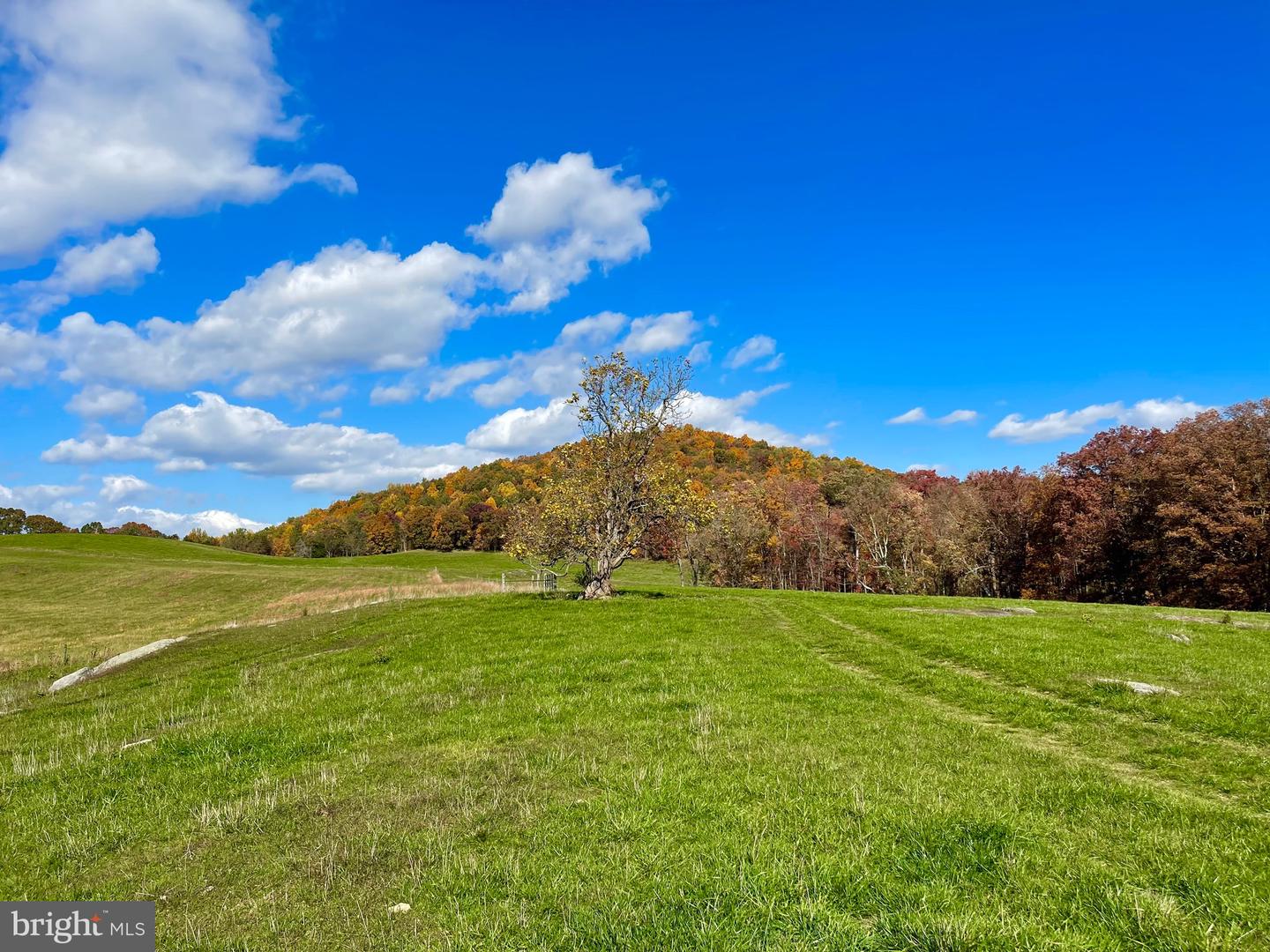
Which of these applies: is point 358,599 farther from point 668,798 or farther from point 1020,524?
point 1020,524

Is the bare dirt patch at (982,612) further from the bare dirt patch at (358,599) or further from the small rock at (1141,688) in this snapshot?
the bare dirt patch at (358,599)

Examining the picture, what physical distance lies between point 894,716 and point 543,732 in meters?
7.38

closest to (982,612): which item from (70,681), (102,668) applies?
(102,668)

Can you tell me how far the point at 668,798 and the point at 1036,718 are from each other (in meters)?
9.32

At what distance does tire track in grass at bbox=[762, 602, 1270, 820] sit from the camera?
9.05m

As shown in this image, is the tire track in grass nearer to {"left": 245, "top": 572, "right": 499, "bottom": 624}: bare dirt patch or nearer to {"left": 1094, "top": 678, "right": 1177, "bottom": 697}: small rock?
{"left": 1094, "top": 678, "right": 1177, "bottom": 697}: small rock

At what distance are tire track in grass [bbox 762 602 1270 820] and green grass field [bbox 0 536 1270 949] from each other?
0.35 ft

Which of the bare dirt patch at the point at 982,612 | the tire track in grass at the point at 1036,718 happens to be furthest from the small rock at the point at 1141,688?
the bare dirt patch at the point at 982,612

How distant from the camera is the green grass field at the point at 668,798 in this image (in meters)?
5.92

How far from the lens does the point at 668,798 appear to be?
28.5ft

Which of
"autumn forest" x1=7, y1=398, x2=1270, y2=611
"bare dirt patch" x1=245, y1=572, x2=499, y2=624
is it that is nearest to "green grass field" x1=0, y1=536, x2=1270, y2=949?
"bare dirt patch" x1=245, y1=572, x2=499, y2=624

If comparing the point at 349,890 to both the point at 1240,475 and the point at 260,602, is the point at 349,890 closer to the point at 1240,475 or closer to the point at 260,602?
the point at 260,602

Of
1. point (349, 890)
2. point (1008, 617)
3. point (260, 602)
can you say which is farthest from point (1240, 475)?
point (260, 602)

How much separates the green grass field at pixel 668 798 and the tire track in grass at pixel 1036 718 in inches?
4.2
